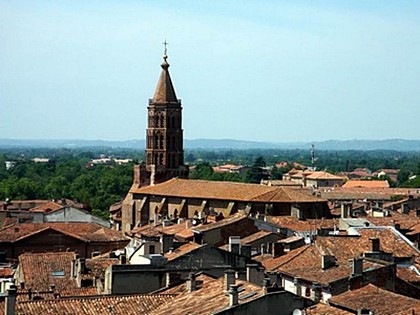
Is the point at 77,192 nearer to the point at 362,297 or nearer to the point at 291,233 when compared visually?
the point at 291,233

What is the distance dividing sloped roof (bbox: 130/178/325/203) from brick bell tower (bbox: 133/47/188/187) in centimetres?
618

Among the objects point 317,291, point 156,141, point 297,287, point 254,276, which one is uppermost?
point 156,141

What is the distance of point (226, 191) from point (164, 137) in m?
20.0

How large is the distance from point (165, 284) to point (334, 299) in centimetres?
638

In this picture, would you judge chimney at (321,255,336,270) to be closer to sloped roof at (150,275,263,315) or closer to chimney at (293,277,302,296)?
chimney at (293,277,302,296)

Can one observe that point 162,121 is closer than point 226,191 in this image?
No

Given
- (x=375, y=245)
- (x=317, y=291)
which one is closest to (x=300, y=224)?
(x=375, y=245)

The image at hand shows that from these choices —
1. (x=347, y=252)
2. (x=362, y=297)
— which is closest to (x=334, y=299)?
(x=362, y=297)

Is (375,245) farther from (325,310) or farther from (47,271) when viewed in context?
(325,310)

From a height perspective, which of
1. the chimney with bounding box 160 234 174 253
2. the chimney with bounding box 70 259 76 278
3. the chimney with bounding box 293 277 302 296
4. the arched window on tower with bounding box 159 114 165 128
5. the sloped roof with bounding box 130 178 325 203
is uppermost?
the arched window on tower with bounding box 159 114 165 128

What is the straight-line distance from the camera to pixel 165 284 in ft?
106

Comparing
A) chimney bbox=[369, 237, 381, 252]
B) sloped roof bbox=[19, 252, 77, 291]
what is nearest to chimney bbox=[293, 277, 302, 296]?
chimney bbox=[369, 237, 381, 252]

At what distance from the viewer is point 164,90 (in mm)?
111750

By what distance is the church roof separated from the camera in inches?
4380
